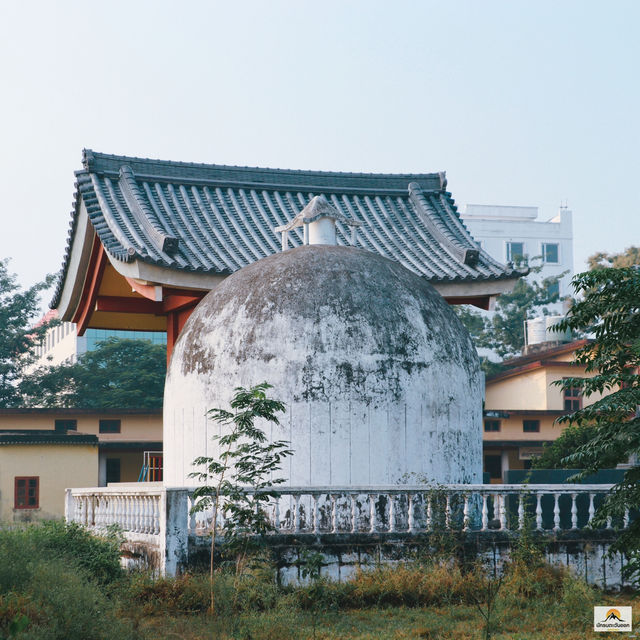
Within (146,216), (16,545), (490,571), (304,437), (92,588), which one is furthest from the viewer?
(146,216)

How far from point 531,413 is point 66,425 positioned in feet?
67.2

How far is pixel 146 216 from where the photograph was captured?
929 inches

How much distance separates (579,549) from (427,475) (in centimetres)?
278

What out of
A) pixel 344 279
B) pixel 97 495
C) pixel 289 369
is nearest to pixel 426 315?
pixel 344 279

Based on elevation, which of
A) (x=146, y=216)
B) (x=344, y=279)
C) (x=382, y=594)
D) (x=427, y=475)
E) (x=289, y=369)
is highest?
(x=146, y=216)

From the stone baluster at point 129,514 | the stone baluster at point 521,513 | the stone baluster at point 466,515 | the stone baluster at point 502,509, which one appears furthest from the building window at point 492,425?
the stone baluster at point 129,514

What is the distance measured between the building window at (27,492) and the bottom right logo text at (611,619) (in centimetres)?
2950

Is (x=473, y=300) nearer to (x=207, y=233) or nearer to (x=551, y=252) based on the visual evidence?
(x=207, y=233)

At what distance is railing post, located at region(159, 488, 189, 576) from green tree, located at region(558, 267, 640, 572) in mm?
5436

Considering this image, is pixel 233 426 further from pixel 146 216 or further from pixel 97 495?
pixel 146 216

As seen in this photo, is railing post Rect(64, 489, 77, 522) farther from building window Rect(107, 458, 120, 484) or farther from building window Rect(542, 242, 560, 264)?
building window Rect(542, 242, 560, 264)

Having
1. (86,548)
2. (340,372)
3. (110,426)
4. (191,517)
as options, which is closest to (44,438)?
(110,426)

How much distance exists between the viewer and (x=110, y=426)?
148 feet

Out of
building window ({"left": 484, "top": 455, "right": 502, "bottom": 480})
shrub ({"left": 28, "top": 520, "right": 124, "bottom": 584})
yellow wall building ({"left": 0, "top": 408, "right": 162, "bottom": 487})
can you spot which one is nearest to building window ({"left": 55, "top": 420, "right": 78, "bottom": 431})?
yellow wall building ({"left": 0, "top": 408, "right": 162, "bottom": 487})
